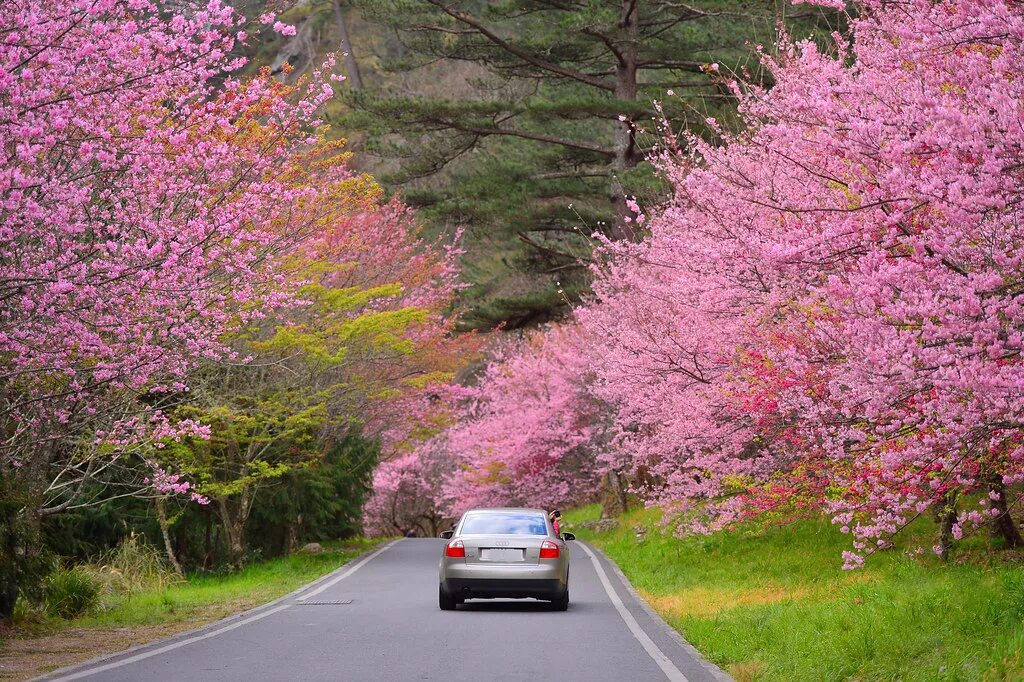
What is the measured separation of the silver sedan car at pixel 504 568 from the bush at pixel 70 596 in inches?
206

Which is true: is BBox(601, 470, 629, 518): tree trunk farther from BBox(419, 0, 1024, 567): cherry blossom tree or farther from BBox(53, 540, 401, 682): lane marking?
BBox(419, 0, 1024, 567): cherry blossom tree

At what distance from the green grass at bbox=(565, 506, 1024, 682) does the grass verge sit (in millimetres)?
6259

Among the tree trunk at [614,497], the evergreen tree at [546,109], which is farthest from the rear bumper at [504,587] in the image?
the tree trunk at [614,497]

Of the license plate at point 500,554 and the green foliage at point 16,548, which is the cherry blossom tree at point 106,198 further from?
the license plate at point 500,554

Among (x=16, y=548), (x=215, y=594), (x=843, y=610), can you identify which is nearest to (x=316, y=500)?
→ (x=215, y=594)

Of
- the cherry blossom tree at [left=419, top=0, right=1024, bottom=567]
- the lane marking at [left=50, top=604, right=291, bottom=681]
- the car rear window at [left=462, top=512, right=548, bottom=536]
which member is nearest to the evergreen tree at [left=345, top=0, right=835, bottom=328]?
the cherry blossom tree at [left=419, top=0, right=1024, bottom=567]

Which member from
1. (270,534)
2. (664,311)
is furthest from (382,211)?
(664,311)

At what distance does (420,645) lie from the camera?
12250 millimetres

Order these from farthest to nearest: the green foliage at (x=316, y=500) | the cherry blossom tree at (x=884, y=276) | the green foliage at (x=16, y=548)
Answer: the green foliage at (x=316, y=500), the green foliage at (x=16, y=548), the cherry blossom tree at (x=884, y=276)

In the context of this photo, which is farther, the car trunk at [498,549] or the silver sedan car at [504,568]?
the car trunk at [498,549]

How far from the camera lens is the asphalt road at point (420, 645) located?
33.1 feet

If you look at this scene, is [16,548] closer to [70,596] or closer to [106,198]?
[70,596]

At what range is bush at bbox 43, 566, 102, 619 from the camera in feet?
55.0

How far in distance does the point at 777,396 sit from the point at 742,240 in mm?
2069
